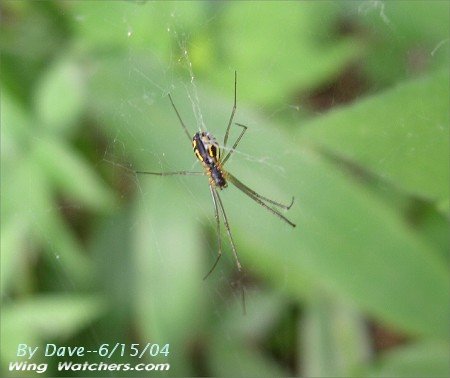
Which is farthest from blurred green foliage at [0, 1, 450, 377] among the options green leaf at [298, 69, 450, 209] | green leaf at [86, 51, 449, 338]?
green leaf at [298, 69, 450, 209]

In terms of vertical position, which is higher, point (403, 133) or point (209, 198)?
point (209, 198)

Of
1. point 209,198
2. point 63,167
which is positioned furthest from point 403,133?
point 63,167

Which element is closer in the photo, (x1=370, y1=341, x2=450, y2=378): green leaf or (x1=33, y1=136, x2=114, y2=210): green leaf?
(x1=370, y1=341, x2=450, y2=378): green leaf

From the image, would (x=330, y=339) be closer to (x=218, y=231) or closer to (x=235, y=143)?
(x=218, y=231)

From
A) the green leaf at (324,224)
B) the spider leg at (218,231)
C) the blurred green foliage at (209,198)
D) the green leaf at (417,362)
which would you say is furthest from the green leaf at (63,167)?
the green leaf at (417,362)

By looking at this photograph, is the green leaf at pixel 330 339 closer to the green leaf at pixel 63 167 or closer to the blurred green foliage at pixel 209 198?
the blurred green foliage at pixel 209 198

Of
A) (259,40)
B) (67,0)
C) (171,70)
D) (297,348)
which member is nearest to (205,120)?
(171,70)

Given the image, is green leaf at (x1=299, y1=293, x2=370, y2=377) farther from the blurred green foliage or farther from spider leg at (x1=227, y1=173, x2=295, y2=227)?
spider leg at (x1=227, y1=173, x2=295, y2=227)
